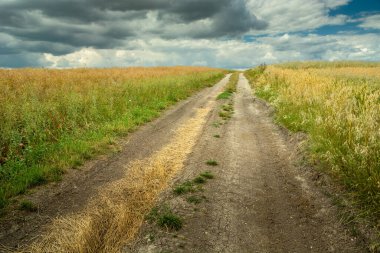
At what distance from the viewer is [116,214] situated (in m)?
4.84

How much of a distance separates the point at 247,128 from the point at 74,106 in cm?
661

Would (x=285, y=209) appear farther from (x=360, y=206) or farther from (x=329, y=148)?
(x=329, y=148)

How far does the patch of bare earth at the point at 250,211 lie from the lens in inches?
169

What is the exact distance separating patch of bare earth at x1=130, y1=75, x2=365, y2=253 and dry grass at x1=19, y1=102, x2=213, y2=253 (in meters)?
0.25

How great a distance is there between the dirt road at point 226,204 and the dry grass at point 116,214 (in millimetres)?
182

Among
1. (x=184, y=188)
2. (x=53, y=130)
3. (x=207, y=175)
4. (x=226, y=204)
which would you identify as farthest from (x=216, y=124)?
(x=226, y=204)

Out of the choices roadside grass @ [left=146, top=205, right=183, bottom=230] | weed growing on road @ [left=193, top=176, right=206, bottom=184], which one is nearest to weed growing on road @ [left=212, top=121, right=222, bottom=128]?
weed growing on road @ [left=193, top=176, right=206, bottom=184]

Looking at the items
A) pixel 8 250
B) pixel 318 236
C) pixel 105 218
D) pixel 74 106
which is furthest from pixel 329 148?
pixel 74 106

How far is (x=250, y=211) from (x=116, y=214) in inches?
91.0

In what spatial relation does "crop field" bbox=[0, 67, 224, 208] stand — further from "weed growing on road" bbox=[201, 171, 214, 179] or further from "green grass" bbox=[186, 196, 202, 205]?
"weed growing on road" bbox=[201, 171, 214, 179]

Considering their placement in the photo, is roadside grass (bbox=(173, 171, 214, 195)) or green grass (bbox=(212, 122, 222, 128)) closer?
roadside grass (bbox=(173, 171, 214, 195))

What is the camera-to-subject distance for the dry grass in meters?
4.07

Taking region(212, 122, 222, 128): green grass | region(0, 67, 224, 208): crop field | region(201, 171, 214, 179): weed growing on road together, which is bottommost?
region(201, 171, 214, 179): weed growing on road

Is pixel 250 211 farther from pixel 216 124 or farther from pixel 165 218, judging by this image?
pixel 216 124
